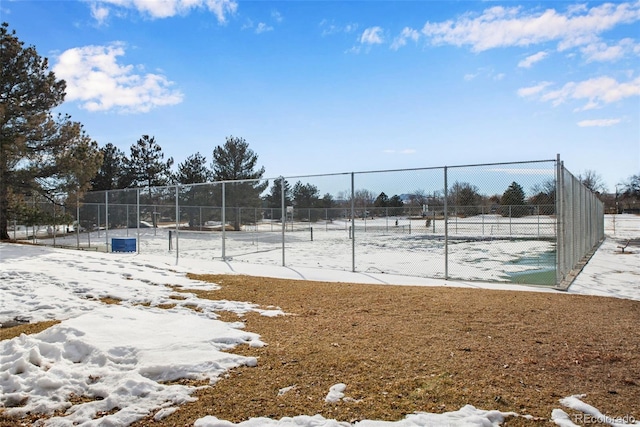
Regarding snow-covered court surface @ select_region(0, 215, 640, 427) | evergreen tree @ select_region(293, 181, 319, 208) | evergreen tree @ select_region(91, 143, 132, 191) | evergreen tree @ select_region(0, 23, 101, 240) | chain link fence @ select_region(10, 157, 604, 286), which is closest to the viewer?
snow-covered court surface @ select_region(0, 215, 640, 427)

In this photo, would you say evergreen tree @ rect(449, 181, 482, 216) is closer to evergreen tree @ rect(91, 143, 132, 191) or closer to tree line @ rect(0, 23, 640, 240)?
tree line @ rect(0, 23, 640, 240)

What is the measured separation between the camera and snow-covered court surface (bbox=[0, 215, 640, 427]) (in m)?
2.87

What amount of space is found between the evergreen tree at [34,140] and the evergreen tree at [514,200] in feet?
58.0

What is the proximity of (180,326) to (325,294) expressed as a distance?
285 cm

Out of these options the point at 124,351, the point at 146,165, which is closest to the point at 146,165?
the point at 146,165

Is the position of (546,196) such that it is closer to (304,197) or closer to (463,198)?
(463,198)

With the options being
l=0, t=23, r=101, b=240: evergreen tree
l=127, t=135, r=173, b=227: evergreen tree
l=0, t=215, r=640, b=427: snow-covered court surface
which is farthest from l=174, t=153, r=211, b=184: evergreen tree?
l=0, t=215, r=640, b=427: snow-covered court surface

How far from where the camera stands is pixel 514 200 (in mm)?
17953

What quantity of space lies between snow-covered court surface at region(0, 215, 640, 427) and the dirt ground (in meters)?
0.13

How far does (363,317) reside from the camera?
5.50 meters

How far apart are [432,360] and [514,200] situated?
16.1m

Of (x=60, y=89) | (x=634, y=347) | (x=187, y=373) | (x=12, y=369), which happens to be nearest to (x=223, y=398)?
(x=187, y=373)

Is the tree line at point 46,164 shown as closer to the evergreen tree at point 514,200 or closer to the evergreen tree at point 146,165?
the evergreen tree at point 514,200

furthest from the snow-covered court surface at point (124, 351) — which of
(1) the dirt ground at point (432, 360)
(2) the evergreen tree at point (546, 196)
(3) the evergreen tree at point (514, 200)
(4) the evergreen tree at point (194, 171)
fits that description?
(4) the evergreen tree at point (194, 171)
